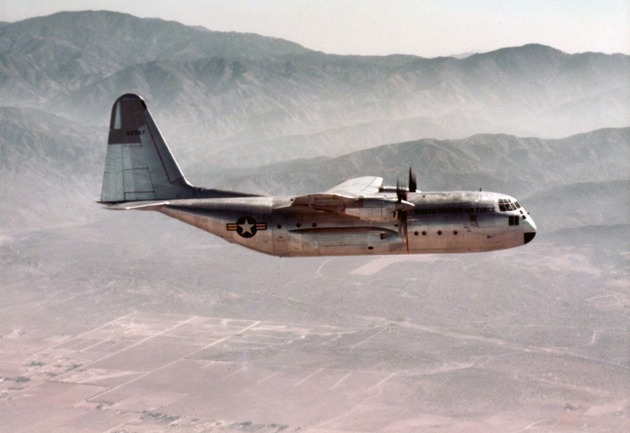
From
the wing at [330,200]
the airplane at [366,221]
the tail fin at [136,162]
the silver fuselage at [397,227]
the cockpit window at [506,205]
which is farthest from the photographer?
the tail fin at [136,162]

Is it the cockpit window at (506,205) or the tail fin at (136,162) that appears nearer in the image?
the cockpit window at (506,205)

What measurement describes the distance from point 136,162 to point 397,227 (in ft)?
83.9

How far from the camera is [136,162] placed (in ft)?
250

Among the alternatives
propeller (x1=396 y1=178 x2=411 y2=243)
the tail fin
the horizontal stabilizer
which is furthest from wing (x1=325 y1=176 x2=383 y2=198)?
the horizontal stabilizer

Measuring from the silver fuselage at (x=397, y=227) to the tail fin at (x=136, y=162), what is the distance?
10.5 meters

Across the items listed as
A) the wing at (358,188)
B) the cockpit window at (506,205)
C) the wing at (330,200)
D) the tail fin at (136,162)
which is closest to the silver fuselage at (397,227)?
the cockpit window at (506,205)

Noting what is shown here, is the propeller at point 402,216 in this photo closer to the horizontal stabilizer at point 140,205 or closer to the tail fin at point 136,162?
the tail fin at point 136,162

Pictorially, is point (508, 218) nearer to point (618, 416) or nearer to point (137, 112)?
point (137, 112)

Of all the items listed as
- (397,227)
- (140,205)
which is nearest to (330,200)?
(397,227)

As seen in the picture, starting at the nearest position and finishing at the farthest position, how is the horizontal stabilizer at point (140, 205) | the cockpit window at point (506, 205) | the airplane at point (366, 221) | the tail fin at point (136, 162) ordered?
1. the airplane at point (366, 221)
2. the cockpit window at point (506, 205)
3. the horizontal stabilizer at point (140, 205)
4. the tail fin at point (136, 162)

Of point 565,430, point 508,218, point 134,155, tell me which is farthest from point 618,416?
point 134,155

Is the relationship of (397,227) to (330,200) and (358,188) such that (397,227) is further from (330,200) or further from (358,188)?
(358,188)

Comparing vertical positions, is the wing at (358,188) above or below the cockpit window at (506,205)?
above

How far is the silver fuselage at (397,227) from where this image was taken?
6719 centimetres
